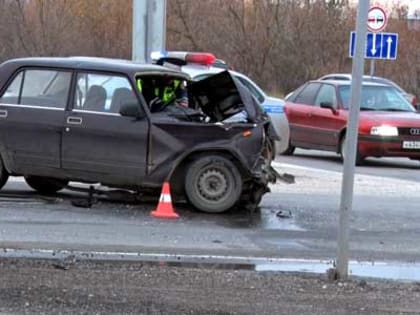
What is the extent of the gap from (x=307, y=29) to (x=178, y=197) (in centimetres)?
3251

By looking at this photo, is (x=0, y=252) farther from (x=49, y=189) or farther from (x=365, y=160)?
(x=365, y=160)

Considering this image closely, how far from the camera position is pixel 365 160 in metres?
17.4

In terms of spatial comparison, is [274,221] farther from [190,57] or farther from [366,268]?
[190,57]

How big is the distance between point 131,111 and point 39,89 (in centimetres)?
125

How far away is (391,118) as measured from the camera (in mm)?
16250

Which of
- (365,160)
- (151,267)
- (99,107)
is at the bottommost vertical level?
(365,160)

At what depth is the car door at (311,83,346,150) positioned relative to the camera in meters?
16.8

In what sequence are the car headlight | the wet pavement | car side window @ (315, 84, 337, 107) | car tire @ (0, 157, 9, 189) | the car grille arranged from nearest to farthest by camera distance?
the wet pavement < car tire @ (0, 157, 9, 189) < the car headlight < the car grille < car side window @ (315, 84, 337, 107)

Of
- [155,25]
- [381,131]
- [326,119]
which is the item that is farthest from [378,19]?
[155,25]

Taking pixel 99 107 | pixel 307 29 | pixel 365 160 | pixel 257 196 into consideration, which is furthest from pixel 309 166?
pixel 307 29

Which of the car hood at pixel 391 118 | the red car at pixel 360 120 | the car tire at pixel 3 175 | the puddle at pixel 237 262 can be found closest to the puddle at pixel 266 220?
the puddle at pixel 237 262

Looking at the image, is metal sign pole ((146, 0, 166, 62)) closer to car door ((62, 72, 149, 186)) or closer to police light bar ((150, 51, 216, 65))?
police light bar ((150, 51, 216, 65))

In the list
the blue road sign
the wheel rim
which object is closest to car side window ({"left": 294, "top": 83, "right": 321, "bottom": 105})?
the blue road sign

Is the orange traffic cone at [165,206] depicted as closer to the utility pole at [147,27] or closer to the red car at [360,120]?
the utility pole at [147,27]
